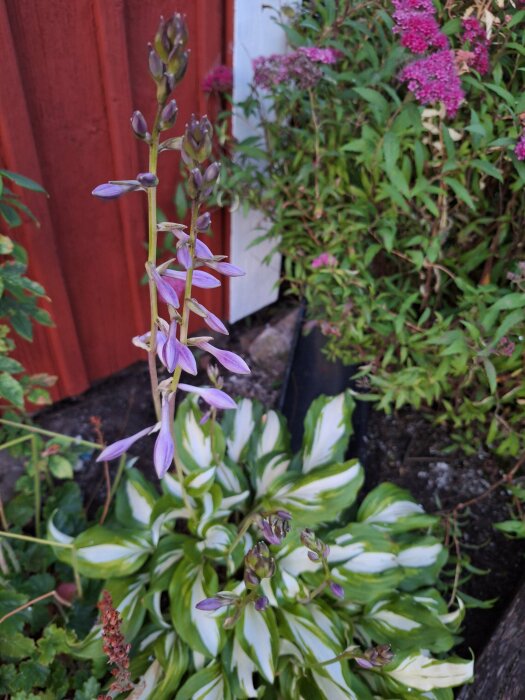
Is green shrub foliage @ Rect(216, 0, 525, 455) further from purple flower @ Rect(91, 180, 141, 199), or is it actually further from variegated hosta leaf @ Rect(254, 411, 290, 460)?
purple flower @ Rect(91, 180, 141, 199)

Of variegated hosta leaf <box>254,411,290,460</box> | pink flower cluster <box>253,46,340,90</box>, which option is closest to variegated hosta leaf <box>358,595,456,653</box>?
variegated hosta leaf <box>254,411,290,460</box>

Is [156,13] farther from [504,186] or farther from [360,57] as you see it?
[504,186]

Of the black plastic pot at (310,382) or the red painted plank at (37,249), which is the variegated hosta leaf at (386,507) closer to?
the black plastic pot at (310,382)

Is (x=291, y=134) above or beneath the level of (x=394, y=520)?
above

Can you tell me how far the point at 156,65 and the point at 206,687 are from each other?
1.32 m

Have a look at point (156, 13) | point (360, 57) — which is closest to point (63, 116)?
point (156, 13)

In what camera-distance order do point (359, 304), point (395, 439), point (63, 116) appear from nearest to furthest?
1. point (63, 116)
2. point (359, 304)
3. point (395, 439)

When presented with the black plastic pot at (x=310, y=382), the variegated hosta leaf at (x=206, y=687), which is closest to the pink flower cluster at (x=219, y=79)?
the black plastic pot at (x=310, y=382)

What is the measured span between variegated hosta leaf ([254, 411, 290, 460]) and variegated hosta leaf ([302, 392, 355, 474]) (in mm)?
74

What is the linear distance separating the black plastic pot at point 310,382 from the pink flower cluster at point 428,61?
1.06 m

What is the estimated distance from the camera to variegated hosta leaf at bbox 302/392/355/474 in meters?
1.70

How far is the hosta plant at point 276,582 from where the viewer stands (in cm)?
132

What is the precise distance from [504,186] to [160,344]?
4.27 ft

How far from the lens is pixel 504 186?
1.68 metres
